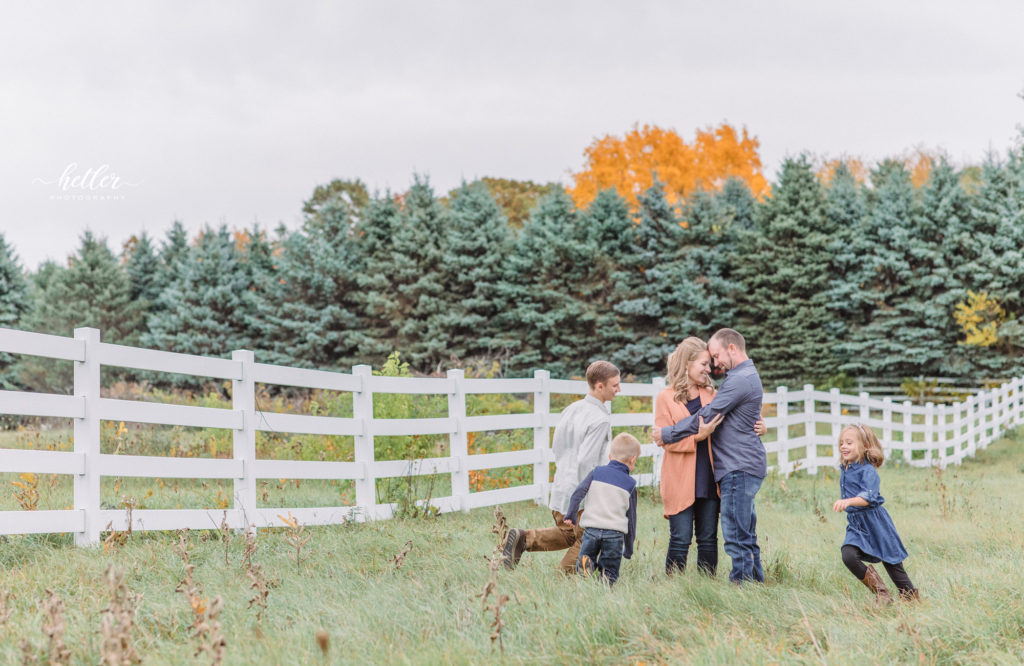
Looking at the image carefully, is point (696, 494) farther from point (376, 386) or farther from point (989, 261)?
point (989, 261)

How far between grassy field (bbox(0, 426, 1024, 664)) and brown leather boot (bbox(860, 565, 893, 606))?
96mm

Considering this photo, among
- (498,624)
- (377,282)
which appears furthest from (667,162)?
(498,624)

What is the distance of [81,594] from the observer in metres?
4.29

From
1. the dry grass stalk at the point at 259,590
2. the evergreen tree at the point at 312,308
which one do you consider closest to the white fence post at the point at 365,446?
the dry grass stalk at the point at 259,590

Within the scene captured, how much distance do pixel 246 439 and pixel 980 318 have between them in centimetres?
3136

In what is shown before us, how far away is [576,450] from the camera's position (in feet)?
18.9

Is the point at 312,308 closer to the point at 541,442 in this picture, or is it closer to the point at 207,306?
the point at 207,306

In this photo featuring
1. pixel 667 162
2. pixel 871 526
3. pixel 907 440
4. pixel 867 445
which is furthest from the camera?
pixel 667 162

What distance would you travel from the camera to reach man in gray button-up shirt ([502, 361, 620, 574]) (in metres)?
5.65

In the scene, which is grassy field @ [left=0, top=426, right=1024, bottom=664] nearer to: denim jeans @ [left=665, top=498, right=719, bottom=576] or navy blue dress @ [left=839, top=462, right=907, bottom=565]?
denim jeans @ [left=665, top=498, right=719, bottom=576]

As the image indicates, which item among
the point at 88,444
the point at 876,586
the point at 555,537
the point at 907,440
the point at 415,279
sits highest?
the point at 415,279

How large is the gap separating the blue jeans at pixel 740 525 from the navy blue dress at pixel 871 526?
521mm

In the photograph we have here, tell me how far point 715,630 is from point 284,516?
3.73 m

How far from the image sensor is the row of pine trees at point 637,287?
32.4 m
